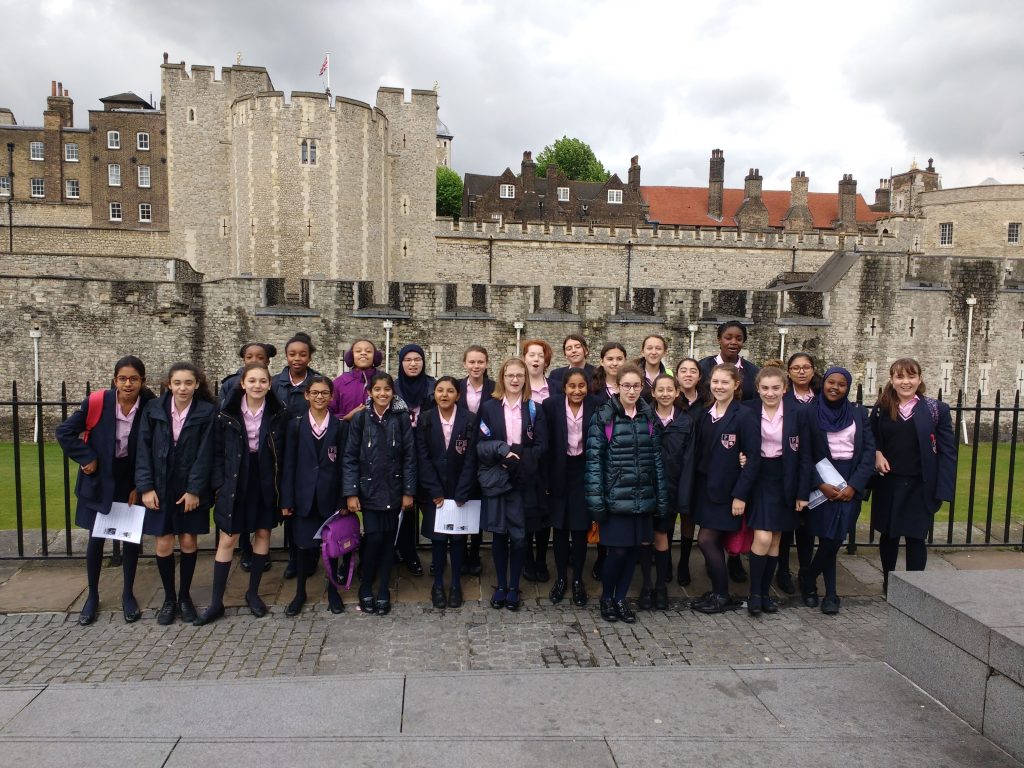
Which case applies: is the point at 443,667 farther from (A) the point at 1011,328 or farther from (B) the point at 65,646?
(A) the point at 1011,328

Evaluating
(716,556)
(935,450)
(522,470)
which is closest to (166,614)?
(522,470)

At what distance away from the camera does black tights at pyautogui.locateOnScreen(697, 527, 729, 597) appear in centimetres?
548

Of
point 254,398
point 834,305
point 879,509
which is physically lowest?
point 879,509

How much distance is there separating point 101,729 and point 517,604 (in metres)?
2.85

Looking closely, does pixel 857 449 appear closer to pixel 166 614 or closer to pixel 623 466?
pixel 623 466

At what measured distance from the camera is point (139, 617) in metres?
5.16

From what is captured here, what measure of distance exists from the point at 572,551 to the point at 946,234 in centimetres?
5374

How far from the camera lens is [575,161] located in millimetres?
58156

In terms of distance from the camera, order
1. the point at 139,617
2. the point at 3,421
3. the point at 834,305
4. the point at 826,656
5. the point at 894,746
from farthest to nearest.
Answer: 1. the point at 834,305
2. the point at 3,421
3. the point at 139,617
4. the point at 826,656
5. the point at 894,746

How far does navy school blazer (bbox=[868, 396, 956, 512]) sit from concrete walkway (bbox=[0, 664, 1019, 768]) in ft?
6.02

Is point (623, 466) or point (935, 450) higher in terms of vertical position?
point (935, 450)

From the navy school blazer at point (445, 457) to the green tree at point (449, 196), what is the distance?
1924 inches

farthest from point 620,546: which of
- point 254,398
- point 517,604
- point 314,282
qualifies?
point 314,282

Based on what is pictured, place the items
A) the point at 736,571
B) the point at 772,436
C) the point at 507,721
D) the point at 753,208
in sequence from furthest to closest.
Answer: the point at 753,208 < the point at 736,571 < the point at 772,436 < the point at 507,721
